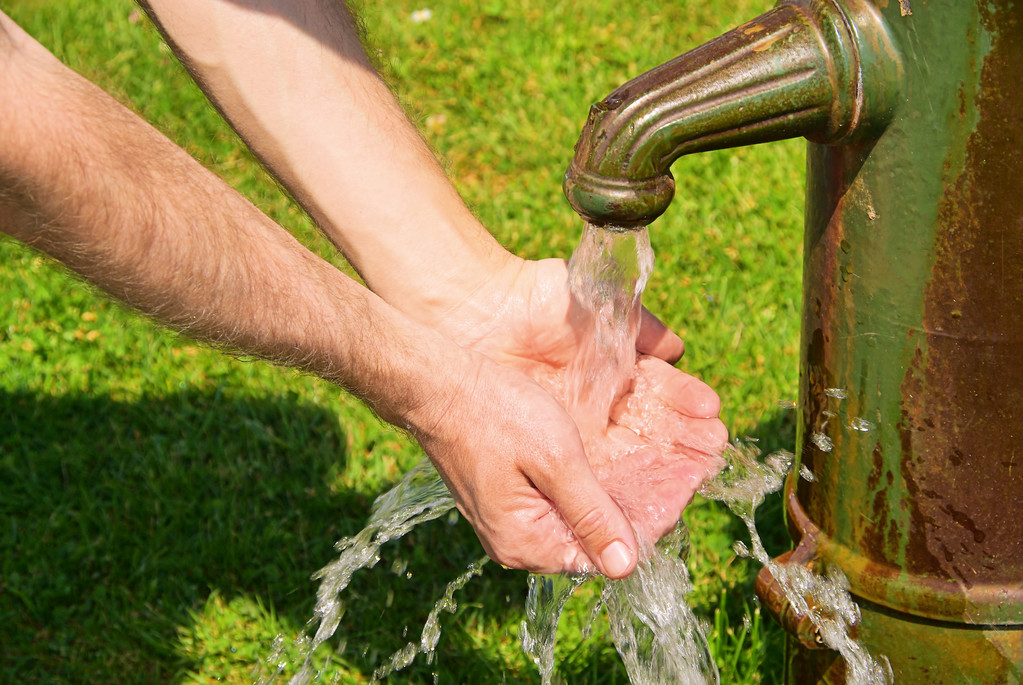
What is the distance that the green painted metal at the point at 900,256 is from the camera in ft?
4.79

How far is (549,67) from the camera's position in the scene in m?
4.50

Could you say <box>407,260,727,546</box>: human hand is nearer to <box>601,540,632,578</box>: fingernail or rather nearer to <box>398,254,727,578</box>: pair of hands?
<box>398,254,727,578</box>: pair of hands

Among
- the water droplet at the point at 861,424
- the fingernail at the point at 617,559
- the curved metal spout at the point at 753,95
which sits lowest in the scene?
the fingernail at the point at 617,559

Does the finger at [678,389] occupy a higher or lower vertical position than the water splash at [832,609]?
higher

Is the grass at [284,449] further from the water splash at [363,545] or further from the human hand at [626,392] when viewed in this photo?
the human hand at [626,392]

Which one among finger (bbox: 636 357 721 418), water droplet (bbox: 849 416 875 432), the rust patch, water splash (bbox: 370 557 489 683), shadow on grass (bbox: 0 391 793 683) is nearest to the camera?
the rust patch

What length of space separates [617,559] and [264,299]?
2.25 feet

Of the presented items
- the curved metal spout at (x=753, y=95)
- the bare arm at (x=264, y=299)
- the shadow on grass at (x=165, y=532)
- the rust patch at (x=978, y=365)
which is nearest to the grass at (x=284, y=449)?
the shadow on grass at (x=165, y=532)

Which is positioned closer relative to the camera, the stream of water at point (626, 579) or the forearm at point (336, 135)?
the stream of water at point (626, 579)

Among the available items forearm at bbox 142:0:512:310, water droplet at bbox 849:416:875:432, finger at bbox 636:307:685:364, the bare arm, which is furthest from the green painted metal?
forearm at bbox 142:0:512:310

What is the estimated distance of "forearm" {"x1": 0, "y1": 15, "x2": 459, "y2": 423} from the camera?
1.47 meters

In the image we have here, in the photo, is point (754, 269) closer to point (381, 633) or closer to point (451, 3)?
point (381, 633)

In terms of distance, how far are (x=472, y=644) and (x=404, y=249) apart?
869 mm

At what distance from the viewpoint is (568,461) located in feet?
6.03
